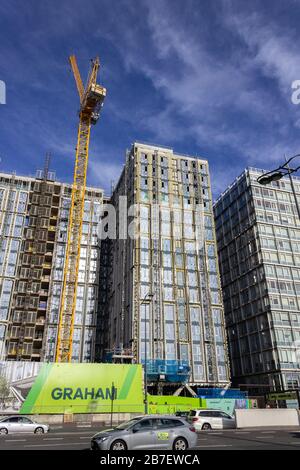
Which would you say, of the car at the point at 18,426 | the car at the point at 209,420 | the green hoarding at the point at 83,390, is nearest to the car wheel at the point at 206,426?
the car at the point at 209,420

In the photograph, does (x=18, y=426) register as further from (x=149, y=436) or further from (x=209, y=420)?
(x=149, y=436)

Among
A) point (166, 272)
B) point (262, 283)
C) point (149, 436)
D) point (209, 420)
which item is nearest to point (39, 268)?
point (166, 272)

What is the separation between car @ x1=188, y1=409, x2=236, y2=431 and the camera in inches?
1218

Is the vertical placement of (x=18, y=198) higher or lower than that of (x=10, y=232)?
higher

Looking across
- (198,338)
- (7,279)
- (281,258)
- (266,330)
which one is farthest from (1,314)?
(281,258)

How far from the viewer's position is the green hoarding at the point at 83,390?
41.8 meters

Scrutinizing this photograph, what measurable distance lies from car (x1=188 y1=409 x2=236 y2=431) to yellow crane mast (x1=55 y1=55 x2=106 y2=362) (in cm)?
4940

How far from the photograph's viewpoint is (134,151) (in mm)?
83938

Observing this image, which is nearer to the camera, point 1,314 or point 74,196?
point 1,314

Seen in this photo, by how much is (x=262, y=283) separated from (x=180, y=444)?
6270cm

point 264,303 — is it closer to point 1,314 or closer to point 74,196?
point 74,196

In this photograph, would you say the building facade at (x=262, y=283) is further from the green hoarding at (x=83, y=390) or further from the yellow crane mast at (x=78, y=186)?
the yellow crane mast at (x=78, y=186)
